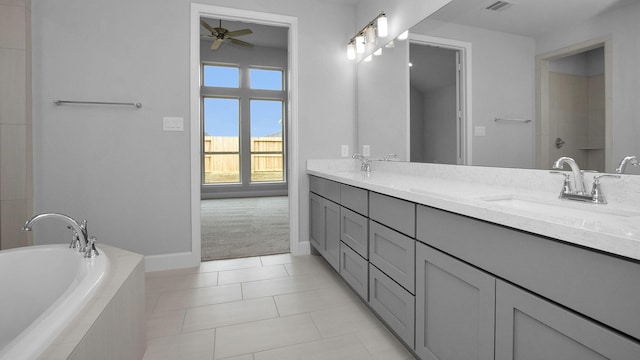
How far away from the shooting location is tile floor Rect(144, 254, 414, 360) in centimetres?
155

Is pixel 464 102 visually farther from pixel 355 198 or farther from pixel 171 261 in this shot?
pixel 171 261

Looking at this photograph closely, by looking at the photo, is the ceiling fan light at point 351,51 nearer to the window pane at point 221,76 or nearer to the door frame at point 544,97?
the door frame at point 544,97

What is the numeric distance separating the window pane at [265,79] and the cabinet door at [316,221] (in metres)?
4.90

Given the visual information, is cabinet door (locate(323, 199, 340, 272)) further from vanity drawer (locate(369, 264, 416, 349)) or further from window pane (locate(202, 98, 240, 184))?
window pane (locate(202, 98, 240, 184))

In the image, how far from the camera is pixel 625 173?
1.09 m

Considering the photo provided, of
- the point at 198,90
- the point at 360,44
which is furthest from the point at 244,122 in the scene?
the point at 360,44

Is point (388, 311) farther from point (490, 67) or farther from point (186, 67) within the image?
point (186, 67)

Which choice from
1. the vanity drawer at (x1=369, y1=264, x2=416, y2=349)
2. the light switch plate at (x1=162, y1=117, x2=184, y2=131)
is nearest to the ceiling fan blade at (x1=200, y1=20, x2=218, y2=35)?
the light switch plate at (x1=162, y1=117, x2=184, y2=131)

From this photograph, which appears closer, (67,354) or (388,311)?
(67,354)

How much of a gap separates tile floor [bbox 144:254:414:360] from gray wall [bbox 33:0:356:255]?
512 mm

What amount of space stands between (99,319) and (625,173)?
180cm

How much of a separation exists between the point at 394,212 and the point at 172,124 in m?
2.09

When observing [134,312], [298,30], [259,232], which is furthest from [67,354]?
[259,232]

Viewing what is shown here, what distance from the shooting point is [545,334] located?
81cm
